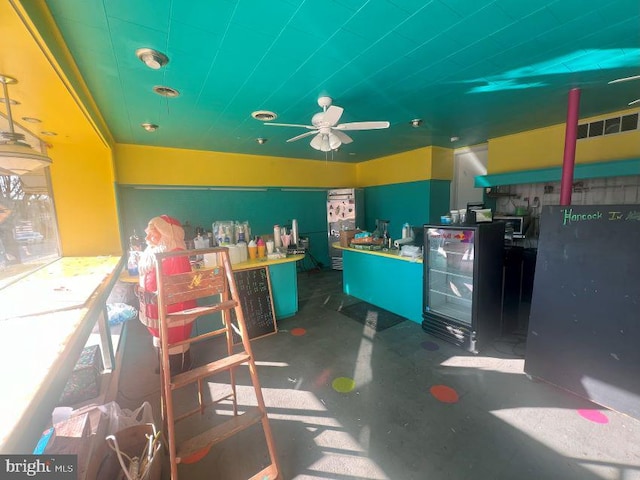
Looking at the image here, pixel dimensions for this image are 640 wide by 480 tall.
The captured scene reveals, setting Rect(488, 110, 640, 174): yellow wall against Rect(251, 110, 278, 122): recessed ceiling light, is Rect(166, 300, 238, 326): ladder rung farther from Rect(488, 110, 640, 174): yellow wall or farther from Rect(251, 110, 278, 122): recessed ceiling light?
Rect(488, 110, 640, 174): yellow wall

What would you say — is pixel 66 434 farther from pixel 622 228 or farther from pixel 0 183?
pixel 622 228

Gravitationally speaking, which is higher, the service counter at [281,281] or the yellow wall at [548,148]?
the yellow wall at [548,148]

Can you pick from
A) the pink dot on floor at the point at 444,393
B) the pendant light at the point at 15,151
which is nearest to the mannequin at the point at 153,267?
the pendant light at the point at 15,151

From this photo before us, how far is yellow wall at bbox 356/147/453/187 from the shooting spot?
221 inches

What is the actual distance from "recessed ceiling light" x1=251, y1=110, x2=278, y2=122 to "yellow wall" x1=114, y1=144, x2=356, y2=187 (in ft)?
7.68

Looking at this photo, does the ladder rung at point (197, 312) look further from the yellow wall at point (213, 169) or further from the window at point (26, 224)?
the yellow wall at point (213, 169)

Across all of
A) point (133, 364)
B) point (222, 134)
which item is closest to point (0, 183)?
point (133, 364)

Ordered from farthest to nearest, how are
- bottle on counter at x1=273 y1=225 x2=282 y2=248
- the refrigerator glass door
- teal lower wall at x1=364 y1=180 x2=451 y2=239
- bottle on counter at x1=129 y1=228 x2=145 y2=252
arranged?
teal lower wall at x1=364 y1=180 x2=451 y2=239, bottle on counter at x1=273 y1=225 x2=282 y2=248, bottle on counter at x1=129 y1=228 x2=145 y2=252, the refrigerator glass door

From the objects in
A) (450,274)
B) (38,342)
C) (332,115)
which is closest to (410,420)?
(450,274)

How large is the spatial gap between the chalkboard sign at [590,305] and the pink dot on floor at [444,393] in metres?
0.83

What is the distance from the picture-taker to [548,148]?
13.7 feet

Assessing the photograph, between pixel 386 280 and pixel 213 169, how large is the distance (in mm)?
4081

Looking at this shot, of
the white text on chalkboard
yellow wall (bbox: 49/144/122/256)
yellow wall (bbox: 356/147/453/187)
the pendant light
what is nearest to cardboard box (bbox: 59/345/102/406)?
the pendant light

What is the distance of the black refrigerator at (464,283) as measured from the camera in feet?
9.63
